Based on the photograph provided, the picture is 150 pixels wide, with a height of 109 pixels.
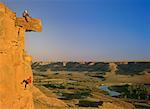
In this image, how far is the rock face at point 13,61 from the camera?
902 centimetres

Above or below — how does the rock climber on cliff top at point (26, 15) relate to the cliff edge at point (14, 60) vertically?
above

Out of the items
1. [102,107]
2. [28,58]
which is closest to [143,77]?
[102,107]

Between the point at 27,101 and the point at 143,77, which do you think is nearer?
the point at 27,101

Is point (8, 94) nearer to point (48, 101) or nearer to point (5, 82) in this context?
point (5, 82)

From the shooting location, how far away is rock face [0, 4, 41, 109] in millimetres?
9023

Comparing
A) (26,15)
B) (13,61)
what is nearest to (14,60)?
(13,61)

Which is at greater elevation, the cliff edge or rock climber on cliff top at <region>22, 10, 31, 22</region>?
rock climber on cliff top at <region>22, 10, 31, 22</region>

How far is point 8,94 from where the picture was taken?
9.38 meters

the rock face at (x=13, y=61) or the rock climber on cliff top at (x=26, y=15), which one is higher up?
the rock climber on cliff top at (x=26, y=15)

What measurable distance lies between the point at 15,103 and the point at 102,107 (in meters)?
19.3

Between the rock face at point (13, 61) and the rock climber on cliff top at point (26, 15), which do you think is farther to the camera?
the rock climber on cliff top at point (26, 15)

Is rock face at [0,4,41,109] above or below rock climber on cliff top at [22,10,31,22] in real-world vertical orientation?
below

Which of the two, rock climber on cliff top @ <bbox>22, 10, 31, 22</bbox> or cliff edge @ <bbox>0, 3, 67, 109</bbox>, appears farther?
rock climber on cliff top @ <bbox>22, 10, 31, 22</bbox>

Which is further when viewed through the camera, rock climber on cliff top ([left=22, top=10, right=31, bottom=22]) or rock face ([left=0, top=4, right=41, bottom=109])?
rock climber on cliff top ([left=22, top=10, right=31, bottom=22])
